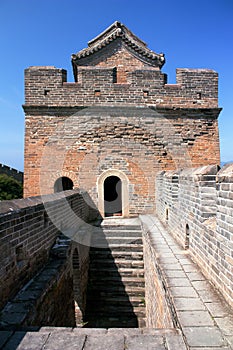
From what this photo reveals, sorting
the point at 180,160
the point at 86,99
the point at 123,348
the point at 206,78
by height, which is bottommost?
the point at 123,348


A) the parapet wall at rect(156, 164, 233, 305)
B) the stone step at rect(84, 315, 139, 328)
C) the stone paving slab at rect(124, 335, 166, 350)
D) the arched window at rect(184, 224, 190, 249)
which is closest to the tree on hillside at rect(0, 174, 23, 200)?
the stone step at rect(84, 315, 139, 328)

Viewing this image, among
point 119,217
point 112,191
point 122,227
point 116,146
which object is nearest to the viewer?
point 122,227

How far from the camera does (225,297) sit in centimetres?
306

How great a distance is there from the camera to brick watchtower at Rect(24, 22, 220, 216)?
10422 millimetres

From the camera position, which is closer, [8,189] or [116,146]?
[116,146]

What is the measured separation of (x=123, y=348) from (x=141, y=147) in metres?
8.61

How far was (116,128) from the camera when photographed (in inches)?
417

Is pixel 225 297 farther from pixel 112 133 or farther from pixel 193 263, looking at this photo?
pixel 112 133

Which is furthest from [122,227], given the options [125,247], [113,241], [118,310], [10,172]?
[10,172]

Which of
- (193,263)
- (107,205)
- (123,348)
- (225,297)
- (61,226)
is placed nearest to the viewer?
(123,348)

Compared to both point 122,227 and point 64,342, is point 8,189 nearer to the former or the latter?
point 122,227

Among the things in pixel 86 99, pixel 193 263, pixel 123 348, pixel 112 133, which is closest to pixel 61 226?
pixel 193 263

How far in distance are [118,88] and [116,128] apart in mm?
1612

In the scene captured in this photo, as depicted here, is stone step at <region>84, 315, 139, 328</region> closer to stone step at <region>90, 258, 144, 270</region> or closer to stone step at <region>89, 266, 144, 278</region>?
stone step at <region>89, 266, 144, 278</region>
